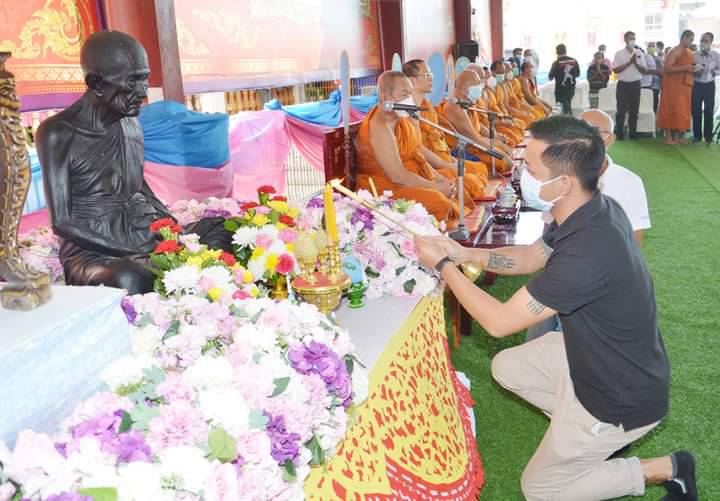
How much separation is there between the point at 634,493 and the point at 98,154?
2.14m

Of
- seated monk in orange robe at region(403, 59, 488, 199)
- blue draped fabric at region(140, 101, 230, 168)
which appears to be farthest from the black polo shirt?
seated monk in orange robe at region(403, 59, 488, 199)

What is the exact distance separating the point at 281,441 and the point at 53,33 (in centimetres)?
310

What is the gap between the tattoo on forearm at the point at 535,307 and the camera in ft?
6.50

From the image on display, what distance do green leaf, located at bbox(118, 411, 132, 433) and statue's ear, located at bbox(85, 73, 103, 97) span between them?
4.40ft

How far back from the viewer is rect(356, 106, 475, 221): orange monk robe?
462cm

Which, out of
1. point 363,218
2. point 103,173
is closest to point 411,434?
point 363,218

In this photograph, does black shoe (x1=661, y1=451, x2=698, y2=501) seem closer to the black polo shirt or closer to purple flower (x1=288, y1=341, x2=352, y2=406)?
the black polo shirt

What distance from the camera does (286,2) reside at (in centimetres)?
632

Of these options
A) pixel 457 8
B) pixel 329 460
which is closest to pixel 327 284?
pixel 329 460

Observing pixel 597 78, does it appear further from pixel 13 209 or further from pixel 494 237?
pixel 13 209

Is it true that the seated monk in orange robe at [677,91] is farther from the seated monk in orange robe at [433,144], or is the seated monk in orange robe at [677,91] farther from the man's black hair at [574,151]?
the man's black hair at [574,151]

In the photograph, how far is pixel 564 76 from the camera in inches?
531

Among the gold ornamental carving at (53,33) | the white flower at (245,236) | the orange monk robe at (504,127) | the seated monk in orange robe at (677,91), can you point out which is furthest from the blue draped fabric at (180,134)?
the seated monk in orange robe at (677,91)

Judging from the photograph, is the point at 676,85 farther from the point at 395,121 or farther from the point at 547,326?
the point at 547,326
